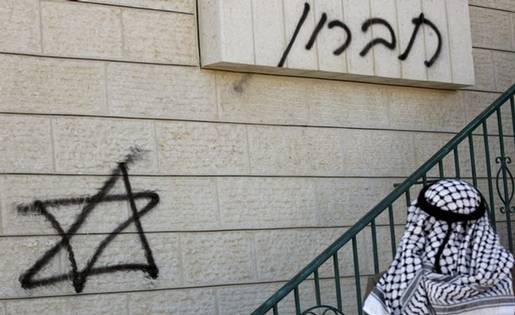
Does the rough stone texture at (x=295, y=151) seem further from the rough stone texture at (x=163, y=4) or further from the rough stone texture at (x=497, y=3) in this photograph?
the rough stone texture at (x=497, y=3)

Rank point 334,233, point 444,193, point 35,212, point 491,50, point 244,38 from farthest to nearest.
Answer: point 491,50, point 334,233, point 244,38, point 35,212, point 444,193

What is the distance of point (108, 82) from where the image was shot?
5.06 metres

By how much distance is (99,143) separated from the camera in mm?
4992

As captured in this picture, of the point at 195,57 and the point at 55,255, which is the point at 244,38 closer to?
the point at 195,57

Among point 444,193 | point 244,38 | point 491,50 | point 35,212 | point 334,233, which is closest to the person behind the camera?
point 444,193

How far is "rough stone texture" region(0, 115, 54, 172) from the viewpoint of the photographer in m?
4.72

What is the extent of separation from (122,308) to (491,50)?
3006 mm

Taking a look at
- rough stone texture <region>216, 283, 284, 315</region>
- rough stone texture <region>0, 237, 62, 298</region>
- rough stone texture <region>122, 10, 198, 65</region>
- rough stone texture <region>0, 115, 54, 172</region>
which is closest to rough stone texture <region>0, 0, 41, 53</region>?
rough stone texture <region>0, 115, 54, 172</region>

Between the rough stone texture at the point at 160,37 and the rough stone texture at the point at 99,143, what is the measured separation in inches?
13.6

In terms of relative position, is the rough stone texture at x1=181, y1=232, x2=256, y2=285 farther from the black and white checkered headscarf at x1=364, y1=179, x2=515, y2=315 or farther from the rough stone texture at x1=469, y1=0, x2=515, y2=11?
the rough stone texture at x1=469, y1=0, x2=515, y2=11

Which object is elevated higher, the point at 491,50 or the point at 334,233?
the point at 491,50

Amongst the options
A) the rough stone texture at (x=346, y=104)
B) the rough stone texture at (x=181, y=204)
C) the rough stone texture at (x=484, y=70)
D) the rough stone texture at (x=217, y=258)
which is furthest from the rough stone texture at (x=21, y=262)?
the rough stone texture at (x=484, y=70)

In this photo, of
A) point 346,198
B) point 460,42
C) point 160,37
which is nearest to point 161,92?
point 160,37

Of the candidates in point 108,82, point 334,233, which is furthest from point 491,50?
point 108,82
